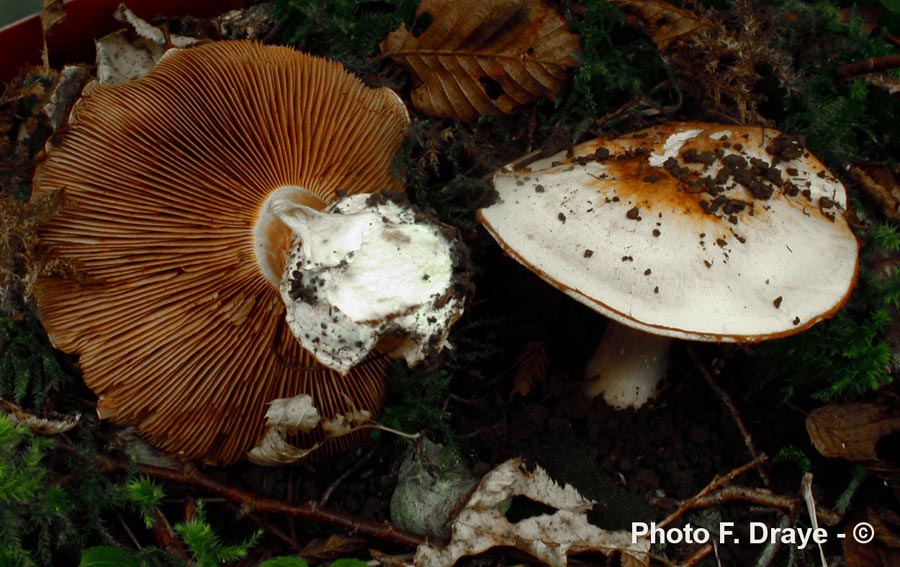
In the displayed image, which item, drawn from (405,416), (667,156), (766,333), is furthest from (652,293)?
(405,416)

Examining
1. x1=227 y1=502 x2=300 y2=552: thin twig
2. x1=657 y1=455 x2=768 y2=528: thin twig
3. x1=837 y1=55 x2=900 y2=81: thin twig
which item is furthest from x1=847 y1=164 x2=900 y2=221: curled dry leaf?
x1=227 y1=502 x2=300 y2=552: thin twig

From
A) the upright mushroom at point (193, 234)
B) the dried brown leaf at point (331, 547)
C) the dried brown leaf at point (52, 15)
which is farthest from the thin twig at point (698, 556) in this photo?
the dried brown leaf at point (52, 15)

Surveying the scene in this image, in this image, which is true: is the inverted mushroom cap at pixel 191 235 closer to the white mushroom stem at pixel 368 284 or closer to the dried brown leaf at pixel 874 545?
the white mushroom stem at pixel 368 284

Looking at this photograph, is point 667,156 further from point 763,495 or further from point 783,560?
point 783,560

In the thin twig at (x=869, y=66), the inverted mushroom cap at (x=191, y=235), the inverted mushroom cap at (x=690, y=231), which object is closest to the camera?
the inverted mushroom cap at (x=690, y=231)


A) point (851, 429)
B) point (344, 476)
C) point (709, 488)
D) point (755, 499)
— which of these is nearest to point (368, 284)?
point (344, 476)

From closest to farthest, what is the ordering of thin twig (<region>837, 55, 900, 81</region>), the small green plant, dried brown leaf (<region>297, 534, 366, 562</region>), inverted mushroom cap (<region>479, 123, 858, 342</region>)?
inverted mushroom cap (<region>479, 123, 858, 342</region>) → dried brown leaf (<region>297, 534, 366, 562</region>) → thin twig (<region>837, 55, 900, 81</region>) → the small green plant

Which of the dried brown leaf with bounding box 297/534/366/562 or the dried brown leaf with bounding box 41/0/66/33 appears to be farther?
the dried brown leaf with bounding box 41/0/66/33

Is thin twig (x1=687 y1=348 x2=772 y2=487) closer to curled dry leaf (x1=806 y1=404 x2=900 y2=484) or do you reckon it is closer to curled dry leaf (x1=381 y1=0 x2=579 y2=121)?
curled dry leaf (x1=806 y1=404 x2=900 y2=484)
